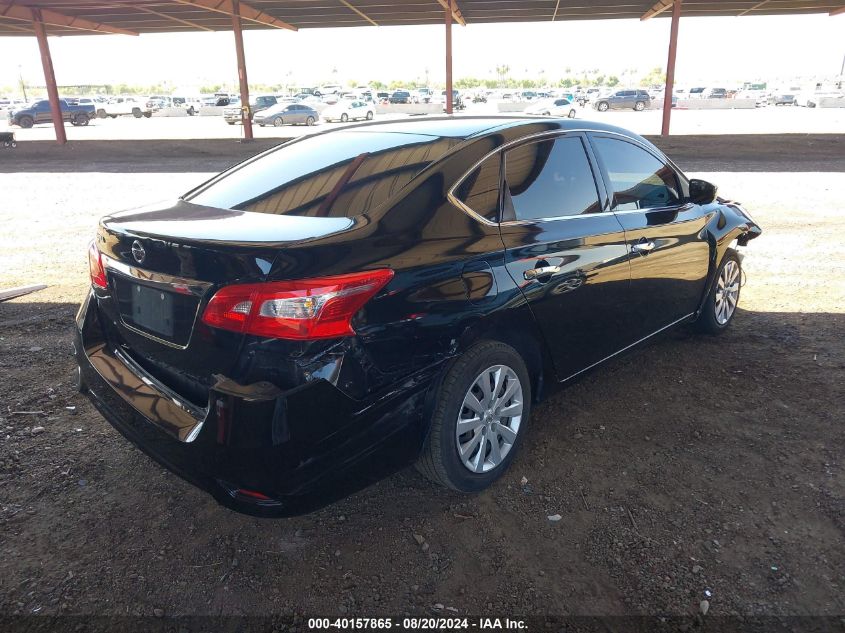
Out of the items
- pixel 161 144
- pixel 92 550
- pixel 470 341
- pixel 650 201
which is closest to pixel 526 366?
pixel 470 341

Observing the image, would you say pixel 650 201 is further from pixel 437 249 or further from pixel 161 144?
pixel 161 144

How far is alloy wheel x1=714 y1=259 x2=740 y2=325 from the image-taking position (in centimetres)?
479

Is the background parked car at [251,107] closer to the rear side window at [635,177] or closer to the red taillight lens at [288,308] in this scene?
the rear side window at [635,177]

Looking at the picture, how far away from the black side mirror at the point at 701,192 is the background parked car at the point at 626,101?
45568mm

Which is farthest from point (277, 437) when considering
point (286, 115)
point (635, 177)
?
point (286, 115)

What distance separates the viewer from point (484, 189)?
115 inches

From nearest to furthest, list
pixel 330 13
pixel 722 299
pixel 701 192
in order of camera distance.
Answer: pixel 701 192 < pixel 722 299 < pixel 330 13

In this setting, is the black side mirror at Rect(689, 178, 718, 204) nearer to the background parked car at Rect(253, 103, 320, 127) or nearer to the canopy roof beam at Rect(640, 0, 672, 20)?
the canopy roof beam at Rect(640, 0, 672, 20)

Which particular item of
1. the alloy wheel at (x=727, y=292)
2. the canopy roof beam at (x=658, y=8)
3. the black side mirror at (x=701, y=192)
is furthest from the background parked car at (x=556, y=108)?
the black side mirror at (x=701, y=192)

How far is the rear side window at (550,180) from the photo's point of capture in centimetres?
308

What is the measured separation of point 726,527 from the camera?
275 centimetres

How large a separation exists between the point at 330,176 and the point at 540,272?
114cm

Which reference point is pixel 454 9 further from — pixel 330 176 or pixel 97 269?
pixel 97 269

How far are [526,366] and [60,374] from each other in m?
3.27
